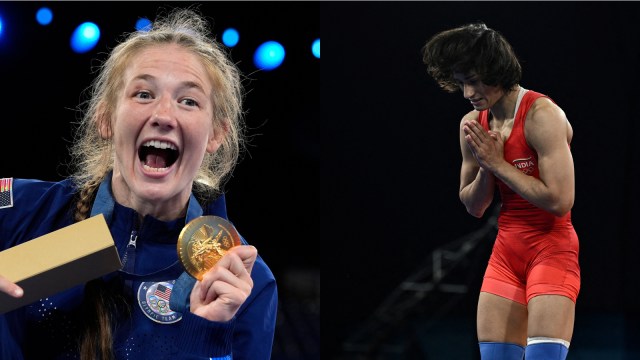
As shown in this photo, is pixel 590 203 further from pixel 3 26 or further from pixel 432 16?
pixel 3 26

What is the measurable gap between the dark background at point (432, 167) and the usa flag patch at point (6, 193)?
2690mm

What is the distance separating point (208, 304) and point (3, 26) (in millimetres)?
2704

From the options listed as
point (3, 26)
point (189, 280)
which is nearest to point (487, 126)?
point (189, 280)

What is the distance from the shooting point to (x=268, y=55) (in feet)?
12.8

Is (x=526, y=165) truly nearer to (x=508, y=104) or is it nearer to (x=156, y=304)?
(x=508, y=104)

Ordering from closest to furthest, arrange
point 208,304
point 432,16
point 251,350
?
point 208,304 < point 251,350 < point 432,16

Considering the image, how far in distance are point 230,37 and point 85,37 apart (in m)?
0.66

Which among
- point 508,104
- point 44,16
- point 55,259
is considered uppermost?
point 44,16

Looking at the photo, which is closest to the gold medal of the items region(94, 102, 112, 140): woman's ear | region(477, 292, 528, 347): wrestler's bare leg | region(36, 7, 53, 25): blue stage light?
region(94, 102, 112, 140): woman's ear

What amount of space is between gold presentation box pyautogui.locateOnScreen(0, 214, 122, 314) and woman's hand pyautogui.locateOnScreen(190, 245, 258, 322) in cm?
18

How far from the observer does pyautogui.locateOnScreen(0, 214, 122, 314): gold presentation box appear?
1.43 metres

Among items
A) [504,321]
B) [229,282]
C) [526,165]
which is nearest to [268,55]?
[526,165]

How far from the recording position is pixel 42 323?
1667 mm

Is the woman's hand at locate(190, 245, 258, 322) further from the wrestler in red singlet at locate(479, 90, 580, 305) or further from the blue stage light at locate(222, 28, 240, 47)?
the blue stage light at locate(222, 28, 240, 47)
